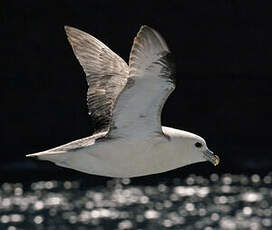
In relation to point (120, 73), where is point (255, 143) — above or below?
below

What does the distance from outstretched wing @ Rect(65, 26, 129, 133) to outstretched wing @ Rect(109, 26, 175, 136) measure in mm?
1091

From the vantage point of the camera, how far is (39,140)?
54031mm

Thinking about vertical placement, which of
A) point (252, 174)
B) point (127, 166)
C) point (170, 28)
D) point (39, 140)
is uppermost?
point (127, 166)

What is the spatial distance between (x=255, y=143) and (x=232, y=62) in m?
Result: 4.40

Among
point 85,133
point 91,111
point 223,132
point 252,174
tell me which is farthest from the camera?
point 252,174

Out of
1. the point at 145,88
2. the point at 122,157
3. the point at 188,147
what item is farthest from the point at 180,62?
the point at 145,88

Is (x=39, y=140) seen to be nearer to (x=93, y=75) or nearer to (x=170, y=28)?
(x=170, y=28)

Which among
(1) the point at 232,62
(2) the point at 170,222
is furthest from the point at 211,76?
(2) the point at 170,222

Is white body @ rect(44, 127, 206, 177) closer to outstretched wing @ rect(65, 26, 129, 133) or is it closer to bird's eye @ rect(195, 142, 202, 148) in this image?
bird's eye @ rect(195, 142, 202, 148)

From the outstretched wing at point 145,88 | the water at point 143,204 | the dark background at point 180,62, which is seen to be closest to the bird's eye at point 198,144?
the outstretched wing at point 145,88

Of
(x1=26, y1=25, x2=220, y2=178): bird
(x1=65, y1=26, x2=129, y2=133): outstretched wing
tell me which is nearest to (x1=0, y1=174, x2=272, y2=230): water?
(x1=65, y1=26, x2=129, y2=133): outstretched wing

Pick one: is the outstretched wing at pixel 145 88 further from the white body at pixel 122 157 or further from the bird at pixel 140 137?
the white body at pixel 122 157

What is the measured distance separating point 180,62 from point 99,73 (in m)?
42.2

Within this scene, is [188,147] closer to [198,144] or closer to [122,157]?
[198,144]
